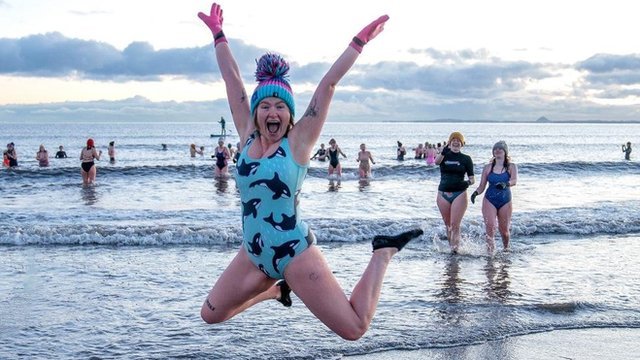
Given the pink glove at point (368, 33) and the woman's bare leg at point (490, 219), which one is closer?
the pink glove at point (368, 33)

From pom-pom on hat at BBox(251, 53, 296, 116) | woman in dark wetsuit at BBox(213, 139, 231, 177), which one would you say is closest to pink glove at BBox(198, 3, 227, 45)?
pom-pom on hat at BBox(251, 53, 296, 116)

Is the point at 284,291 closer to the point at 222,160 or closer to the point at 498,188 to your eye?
the point at 498,188

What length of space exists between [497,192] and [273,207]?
25.5 ft

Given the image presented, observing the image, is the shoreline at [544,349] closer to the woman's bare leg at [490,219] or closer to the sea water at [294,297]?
the sea water at [294,297]

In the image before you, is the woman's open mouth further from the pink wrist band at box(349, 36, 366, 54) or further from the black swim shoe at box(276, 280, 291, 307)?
the black swim shoe at box(276, 280, 291, 307)

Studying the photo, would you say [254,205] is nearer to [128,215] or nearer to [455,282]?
[455,282]

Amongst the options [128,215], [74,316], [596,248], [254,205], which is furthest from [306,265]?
[128,215]

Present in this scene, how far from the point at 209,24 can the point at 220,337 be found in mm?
3245

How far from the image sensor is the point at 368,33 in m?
4.34

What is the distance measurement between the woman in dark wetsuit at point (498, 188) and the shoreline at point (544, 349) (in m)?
4.69

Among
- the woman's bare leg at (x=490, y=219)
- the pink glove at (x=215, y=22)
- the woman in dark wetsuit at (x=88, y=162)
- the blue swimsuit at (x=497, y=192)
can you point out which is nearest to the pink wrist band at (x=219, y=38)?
the pink glove at (x=215, y=22)

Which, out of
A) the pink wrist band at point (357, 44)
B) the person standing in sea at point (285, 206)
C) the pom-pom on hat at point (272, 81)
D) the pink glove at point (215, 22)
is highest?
the pink glove at point (215, 22)

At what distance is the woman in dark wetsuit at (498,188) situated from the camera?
11.2 metres

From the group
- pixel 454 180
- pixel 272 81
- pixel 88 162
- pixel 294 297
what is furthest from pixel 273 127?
pixel 88 162
